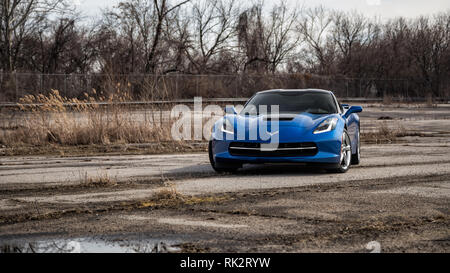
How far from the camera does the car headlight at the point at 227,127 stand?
30.3ft

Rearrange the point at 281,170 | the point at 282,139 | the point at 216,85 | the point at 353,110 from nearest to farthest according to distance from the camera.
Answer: the point at 282,139 < the point at 281,170 < the point at 353,110 < the point at 216,85

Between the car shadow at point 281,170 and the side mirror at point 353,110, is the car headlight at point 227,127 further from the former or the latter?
the side mirror at point 353,110

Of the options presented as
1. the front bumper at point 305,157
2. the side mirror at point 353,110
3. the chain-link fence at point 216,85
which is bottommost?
the front bumper at point 305,157

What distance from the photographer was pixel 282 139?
890 centimetres

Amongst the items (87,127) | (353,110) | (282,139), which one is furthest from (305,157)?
(87,127)

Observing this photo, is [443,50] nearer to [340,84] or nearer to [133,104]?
[340,84]

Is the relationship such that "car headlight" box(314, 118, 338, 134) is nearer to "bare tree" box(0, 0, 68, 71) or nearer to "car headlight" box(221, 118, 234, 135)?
"car headlight" box(221, 118, 234, 135)

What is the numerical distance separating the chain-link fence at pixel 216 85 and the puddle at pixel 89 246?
18647 millimetres

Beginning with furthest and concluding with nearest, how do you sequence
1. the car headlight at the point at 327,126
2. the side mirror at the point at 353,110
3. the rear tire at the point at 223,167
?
the side mirror at the point at 353,110 < the rear tire at the point at 223,167 < the car headlight at the point at 327,126

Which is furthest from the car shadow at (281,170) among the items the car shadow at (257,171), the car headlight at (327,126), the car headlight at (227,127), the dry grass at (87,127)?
the dry grass at (87,127)

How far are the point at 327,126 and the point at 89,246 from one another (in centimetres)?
536

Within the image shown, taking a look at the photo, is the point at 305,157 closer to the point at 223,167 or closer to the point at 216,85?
the point at 223,167
